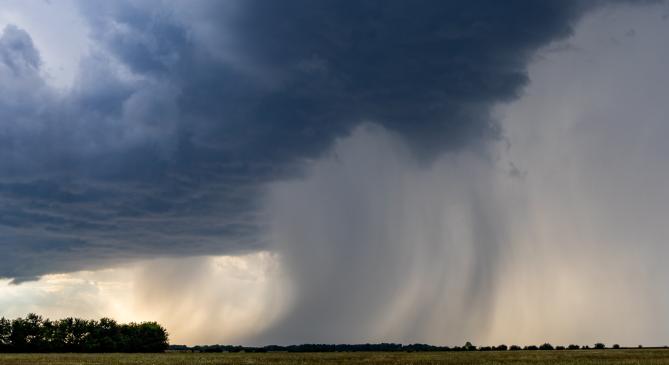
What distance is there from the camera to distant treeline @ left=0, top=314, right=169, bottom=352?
178 meters

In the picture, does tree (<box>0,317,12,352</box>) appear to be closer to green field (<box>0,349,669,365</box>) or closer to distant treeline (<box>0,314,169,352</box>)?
distant treeline (<box>0,314,169,352</box>)

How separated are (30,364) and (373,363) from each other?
51243 mm

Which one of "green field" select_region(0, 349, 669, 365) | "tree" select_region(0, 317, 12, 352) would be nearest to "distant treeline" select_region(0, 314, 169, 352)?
"tree" select_region(0, 317, 12, 352)

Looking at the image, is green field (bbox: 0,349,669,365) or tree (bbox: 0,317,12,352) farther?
tree (bbox: 0,317,12,352)

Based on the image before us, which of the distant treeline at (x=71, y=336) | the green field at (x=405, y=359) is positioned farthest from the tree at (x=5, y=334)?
the green field at (x=405, y=359)

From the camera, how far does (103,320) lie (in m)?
190

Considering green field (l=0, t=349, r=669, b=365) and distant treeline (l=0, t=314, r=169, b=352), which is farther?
distant treeline (l=0, t=314, r=169, b=352)

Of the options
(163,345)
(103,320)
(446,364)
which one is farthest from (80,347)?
(446,364)

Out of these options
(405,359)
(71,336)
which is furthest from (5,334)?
(405,359)

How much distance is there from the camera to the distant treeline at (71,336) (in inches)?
6998

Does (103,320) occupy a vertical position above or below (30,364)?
above

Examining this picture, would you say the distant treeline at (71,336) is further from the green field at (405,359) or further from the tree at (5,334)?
the green field at (405,359)

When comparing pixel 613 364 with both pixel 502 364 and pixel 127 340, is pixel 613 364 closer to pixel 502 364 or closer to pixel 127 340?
pixel 502 364

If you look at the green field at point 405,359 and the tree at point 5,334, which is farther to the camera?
the tree at point 5,334
